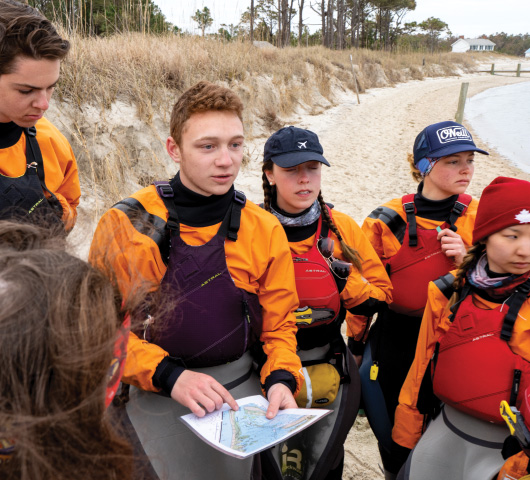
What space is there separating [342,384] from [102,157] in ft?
15.9

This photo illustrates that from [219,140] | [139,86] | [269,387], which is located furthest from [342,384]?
[139,86]

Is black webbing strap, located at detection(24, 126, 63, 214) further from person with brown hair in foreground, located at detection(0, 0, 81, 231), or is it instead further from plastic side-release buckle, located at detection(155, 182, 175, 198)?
plastic side-release buckle, located at detection(155, 182, 175, 198)

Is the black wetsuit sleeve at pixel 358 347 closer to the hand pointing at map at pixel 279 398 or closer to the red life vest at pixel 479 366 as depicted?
the red life vest at pixel 479 366

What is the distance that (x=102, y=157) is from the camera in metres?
5.82

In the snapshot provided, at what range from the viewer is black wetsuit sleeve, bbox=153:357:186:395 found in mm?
1526

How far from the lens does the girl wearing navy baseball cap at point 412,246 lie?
7.80 feet

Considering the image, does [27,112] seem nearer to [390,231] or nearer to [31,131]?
[31,131]

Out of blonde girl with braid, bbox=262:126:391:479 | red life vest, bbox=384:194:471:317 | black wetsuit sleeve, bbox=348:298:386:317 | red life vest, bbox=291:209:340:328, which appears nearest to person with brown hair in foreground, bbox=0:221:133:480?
blonde girl with braid, bbox=262:126:391:479

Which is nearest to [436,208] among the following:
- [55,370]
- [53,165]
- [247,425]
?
[247,425]

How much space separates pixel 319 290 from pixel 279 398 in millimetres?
625

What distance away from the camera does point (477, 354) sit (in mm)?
1760

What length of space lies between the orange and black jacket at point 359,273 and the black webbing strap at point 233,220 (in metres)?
0.40

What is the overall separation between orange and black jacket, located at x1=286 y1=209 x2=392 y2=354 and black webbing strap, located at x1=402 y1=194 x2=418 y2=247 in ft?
0.83

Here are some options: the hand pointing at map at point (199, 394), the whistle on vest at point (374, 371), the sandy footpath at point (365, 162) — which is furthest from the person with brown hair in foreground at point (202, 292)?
the sandy footpath at point (365, 162)
